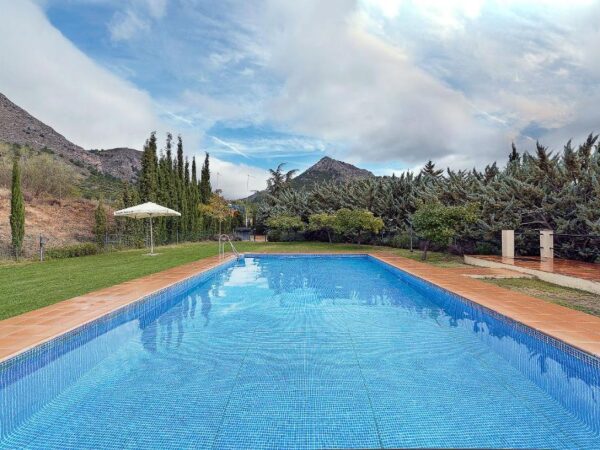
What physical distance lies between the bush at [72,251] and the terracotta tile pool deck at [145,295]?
7582 mm

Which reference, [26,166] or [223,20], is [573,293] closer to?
[223,20]

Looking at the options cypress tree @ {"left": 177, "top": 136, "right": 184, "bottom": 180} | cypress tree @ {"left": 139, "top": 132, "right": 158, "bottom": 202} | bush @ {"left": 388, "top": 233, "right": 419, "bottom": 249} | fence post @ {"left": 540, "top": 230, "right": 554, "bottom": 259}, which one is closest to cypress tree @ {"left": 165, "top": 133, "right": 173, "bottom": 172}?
cypress tree @ {"left": 177, "top": 136, "right": 184, "bottom": 180}

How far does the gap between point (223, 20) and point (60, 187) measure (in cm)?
1559

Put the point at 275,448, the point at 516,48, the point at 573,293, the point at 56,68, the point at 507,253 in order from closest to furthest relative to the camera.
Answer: the point at 275,448, the point at 573,293, the point at 507,253, the point at 516,48, the point at 56,68

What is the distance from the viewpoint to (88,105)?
66.2 feet

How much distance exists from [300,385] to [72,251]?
1359 cm

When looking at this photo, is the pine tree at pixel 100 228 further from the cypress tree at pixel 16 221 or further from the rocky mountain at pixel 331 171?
the rocky mountain at pixel 331 171

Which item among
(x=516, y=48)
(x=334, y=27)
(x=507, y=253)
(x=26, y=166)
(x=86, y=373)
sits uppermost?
(x=334, y=27)

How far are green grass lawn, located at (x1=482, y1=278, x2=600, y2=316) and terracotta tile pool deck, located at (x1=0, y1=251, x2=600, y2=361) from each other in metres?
0.32

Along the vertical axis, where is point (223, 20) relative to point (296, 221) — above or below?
above

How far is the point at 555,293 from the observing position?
21.2ft

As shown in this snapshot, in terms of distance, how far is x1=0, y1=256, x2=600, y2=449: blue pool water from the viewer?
2691mm

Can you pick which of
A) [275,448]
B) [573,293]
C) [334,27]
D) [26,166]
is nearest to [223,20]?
[334,27]

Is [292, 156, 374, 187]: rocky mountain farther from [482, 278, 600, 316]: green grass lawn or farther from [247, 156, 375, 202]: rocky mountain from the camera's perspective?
[482, 278, 600, 316]: green grass lawn
